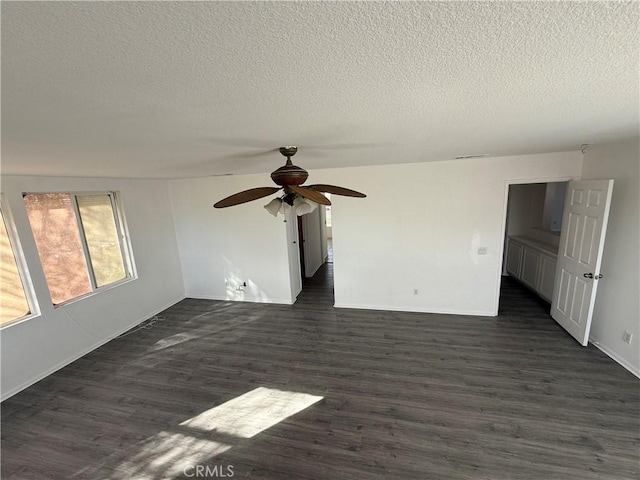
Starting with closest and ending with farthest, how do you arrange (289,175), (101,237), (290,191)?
(289,175) < (290,191) < (101,237)

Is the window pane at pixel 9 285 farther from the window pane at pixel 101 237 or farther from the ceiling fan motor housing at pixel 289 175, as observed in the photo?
the ceiling fan motor housing at pixel 289 175

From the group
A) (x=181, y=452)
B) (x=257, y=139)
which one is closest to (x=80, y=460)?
(x=181, y=452)

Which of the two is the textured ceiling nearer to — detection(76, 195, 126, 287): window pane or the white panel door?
the white panel door

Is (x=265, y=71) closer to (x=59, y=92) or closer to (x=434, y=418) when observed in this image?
(x=59, y=92)

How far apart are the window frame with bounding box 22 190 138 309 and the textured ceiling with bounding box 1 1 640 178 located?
7.51ft

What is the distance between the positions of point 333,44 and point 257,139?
116cm

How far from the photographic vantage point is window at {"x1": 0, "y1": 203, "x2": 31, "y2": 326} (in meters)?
2.85

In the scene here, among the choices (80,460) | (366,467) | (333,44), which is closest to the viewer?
(333,44)

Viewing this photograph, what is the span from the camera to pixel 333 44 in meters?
0.75

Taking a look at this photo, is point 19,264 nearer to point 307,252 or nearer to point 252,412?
point 252,412

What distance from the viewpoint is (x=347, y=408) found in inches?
96.0

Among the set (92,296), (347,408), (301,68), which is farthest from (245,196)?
(92,296)

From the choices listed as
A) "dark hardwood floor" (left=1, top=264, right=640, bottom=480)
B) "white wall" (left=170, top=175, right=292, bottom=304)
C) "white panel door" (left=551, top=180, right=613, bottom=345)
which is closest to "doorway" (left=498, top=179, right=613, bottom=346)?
"white panel door" (left=551, top=180, right=613, bottom=345)

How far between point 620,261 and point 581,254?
13.7 inches
